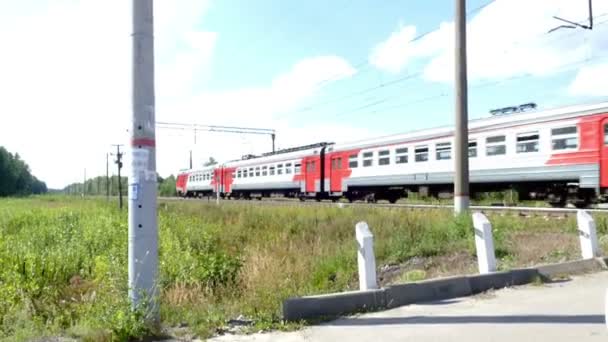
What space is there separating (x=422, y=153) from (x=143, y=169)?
60.6 feet

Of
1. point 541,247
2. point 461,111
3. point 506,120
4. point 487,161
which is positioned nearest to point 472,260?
point 541,247

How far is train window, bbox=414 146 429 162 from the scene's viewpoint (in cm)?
2214

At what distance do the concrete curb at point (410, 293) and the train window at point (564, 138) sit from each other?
31.5ft

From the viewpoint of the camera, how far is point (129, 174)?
→ 5.14 metres

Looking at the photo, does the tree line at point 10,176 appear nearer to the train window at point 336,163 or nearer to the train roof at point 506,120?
the train window at point 336,163

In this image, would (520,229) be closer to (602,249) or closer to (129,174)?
(602,249)

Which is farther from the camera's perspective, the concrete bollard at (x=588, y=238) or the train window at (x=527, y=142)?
the train window at (x=527, y=142)

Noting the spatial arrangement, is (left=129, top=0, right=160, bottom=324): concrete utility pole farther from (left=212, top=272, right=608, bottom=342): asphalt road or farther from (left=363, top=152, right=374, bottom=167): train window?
(left=363, top=152, right=374, bottom=167): train window

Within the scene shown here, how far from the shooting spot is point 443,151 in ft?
69.6

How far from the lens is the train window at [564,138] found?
16375mm

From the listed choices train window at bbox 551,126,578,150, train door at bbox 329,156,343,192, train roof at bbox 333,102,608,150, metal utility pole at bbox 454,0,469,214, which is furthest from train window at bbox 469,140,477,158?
train door at bbox 329,156,343,192

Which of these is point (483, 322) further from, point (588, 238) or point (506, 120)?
point (506, 120)

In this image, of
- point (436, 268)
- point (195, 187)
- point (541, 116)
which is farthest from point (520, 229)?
point (195, 187)

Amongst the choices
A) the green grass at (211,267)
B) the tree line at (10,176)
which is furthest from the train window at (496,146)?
the tree line at (10,176)
